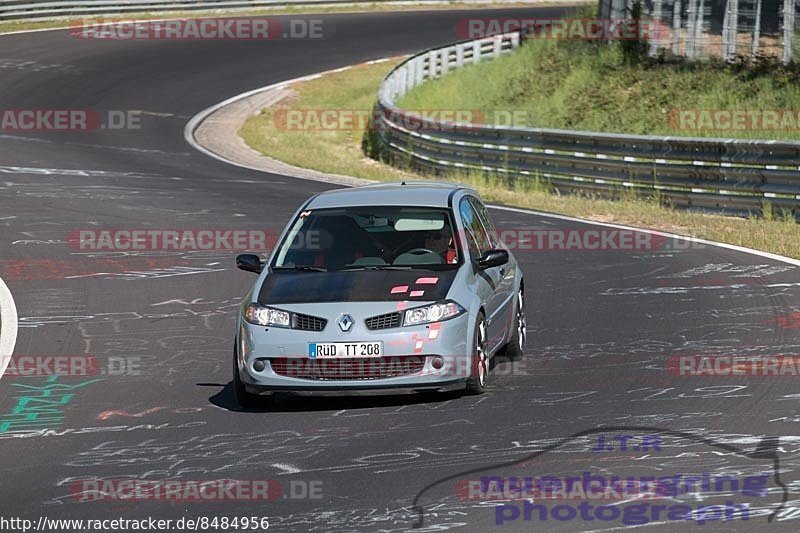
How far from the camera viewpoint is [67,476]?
7926mm

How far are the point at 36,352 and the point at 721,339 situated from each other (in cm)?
584

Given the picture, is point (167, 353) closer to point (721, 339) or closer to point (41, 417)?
point (41, 417)

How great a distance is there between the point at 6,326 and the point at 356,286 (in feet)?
15.3

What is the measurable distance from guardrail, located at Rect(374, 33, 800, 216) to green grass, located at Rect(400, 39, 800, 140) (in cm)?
437

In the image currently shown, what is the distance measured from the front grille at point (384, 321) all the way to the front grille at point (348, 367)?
229 mm

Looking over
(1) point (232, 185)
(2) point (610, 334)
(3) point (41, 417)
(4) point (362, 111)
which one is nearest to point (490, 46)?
(4) point (362, 111)

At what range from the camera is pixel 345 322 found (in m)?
9.70

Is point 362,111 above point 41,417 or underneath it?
underneath

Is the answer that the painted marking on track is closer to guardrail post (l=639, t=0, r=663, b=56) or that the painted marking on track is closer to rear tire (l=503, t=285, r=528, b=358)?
rear tire (l=503, t=285, r=528, b=358)

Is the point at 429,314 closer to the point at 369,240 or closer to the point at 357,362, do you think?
the point at 357,362

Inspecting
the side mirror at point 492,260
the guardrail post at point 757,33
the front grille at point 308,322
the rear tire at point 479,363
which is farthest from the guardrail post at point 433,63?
the front grille at point 308,322

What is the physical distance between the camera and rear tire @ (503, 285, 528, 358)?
37.8 ft

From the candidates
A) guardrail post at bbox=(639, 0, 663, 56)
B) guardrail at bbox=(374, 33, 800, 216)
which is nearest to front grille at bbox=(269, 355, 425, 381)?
guardrail at bbox=(374, 33, 800, 216)

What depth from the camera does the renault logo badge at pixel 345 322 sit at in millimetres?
9672
